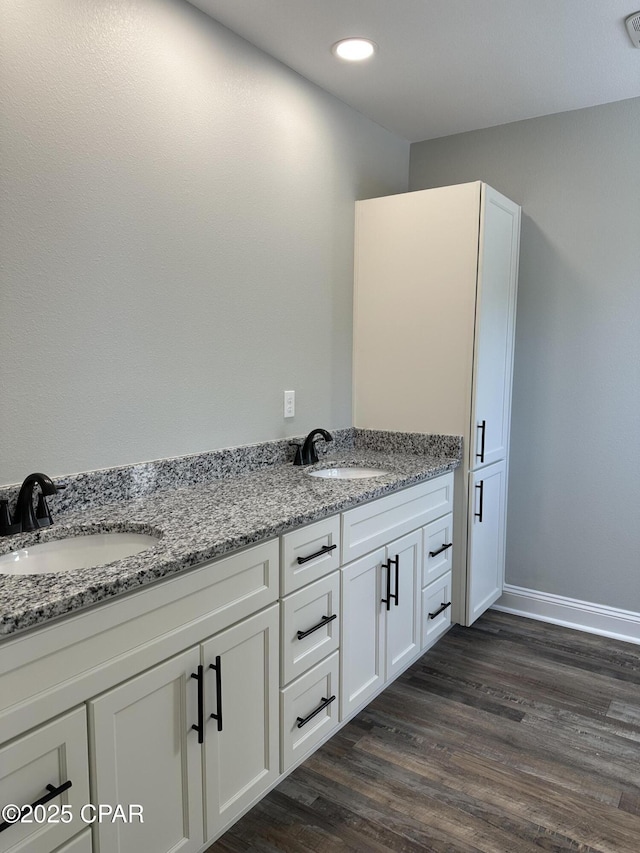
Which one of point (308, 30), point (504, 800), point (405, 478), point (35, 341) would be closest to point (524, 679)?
point (504, 800)

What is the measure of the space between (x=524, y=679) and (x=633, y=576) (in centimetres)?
78

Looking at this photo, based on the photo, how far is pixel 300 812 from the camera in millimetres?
1684

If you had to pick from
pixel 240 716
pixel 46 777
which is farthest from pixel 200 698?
pixel 46 777

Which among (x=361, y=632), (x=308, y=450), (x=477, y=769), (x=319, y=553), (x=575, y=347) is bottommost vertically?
(x=477, y=769)

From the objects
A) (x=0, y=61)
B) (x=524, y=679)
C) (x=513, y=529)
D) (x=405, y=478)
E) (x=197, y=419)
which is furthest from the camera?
(x=513, y=529)

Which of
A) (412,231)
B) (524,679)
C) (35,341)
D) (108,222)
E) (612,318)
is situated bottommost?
(524,679)

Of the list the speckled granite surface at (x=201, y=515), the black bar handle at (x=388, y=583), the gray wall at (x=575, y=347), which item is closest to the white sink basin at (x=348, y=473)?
the speckled granite surface at (x=201, y=515)

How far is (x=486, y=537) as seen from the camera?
2822 millimetres

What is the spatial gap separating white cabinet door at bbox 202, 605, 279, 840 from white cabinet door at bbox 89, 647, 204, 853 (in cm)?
5

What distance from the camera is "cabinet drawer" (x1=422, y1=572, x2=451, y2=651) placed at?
8.09 feet

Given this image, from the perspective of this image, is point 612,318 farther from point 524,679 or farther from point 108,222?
point 108,222

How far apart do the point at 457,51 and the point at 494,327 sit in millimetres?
1092

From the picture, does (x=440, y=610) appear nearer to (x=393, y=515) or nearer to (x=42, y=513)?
(x=393, y=515)

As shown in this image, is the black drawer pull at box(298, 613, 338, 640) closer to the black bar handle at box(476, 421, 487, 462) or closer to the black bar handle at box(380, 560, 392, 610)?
the black bar handle at box(380, 560, 392, 610)
